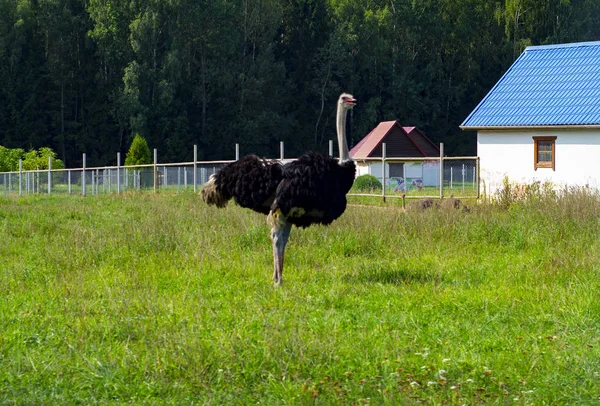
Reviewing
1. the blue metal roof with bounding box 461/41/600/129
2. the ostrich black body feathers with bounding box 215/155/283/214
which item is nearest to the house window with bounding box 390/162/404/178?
the blue metal roof with bounding box 461/41/600/129

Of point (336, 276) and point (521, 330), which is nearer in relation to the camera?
point (521, 330)

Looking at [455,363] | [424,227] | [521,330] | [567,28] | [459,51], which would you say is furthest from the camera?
[459,51]

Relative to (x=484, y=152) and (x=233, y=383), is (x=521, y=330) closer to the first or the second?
(x=233, y=383)

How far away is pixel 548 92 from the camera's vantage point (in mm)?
26234

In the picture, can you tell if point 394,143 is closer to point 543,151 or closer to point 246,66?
point 246,66

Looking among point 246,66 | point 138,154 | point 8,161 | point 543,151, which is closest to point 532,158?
point 543,151

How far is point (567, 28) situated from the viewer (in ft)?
194

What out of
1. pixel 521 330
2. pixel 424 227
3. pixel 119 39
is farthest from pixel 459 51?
pixel 521 330

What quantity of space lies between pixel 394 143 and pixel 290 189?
1638 inches

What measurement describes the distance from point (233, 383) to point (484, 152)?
2123 centimetres

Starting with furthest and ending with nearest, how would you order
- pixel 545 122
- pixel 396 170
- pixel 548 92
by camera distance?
1. pixel 396 170
2. pixel 548 92
3. pixel 545 122

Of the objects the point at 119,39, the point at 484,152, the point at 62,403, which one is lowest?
the point at 62,403

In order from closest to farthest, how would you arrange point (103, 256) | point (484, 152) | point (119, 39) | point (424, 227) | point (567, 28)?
point (103, 256) < point (424, 227) < point (484, 152) < point (119, 39) < point (567, 28)

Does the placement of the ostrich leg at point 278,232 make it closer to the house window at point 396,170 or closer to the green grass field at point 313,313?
the green grass field at point 313,313
